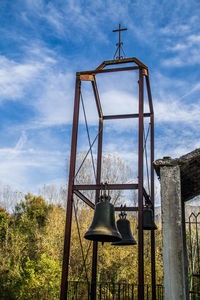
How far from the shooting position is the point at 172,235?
366 cm

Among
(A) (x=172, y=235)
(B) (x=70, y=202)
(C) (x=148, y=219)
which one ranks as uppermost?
(B) (x=70, y=202)

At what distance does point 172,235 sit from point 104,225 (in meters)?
1.07

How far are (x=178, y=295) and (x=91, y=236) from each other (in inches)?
60.4

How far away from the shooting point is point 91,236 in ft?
14.8

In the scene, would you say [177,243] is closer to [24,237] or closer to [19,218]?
[24,237]

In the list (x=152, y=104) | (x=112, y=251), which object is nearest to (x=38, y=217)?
(x=112, y=251)

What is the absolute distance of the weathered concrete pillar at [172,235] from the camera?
3.51 m

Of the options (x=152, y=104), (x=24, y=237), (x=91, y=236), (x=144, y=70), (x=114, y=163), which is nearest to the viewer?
(x=91, y=236)

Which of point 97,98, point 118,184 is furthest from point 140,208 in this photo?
point 97,98

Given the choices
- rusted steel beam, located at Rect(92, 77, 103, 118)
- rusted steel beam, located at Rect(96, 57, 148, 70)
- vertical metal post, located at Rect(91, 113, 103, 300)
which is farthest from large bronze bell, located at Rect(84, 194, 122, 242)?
rusted steel beam, located at Rect(92, 77, 103, 118)

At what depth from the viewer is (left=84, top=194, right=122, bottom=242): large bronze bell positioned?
424 centimetres

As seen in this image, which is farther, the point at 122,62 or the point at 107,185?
the point at 122,62

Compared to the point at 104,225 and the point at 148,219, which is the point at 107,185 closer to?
the point at 104,225

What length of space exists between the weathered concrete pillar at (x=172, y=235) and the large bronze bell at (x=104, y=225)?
0.88 meters
